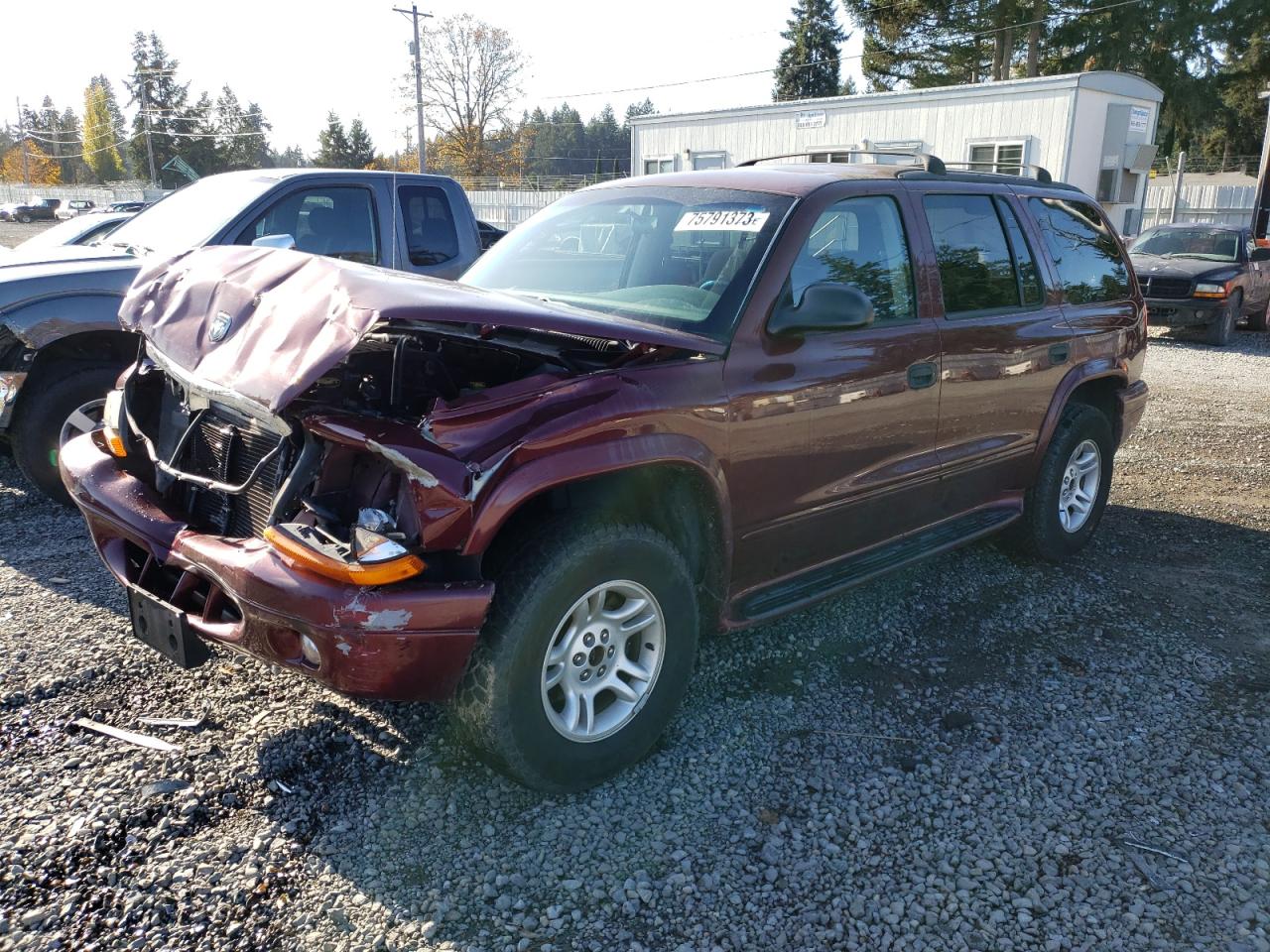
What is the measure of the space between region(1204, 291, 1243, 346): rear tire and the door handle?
473 inches

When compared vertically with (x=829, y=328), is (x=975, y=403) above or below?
below

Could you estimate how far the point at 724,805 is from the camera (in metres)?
3.06

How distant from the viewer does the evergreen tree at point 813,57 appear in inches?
2020

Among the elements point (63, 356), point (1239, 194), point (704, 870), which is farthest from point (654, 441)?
point (1239, 194)

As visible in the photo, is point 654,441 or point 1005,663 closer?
point 654,441

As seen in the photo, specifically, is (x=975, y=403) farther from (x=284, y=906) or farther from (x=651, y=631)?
(x=284, y=906)

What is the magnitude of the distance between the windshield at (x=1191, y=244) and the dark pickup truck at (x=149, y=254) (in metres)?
12.2

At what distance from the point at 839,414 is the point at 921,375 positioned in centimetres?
55

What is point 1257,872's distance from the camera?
110 inches

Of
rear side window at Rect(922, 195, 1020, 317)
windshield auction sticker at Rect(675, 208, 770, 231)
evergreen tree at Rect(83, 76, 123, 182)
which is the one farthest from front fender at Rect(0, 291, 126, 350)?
evergreen tree at Rect(83, 76, 123, 182)

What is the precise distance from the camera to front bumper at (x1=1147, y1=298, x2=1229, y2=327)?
1357cm

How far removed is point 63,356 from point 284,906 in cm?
412

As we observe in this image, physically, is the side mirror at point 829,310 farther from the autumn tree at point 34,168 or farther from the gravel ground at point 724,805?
the autumn tree at point 34,168

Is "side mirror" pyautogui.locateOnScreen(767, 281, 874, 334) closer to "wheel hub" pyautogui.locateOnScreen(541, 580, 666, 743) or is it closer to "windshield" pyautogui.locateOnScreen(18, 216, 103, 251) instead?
"wheel hub" pyautogui.locateOnScreen(541, 580, 666, 743)
